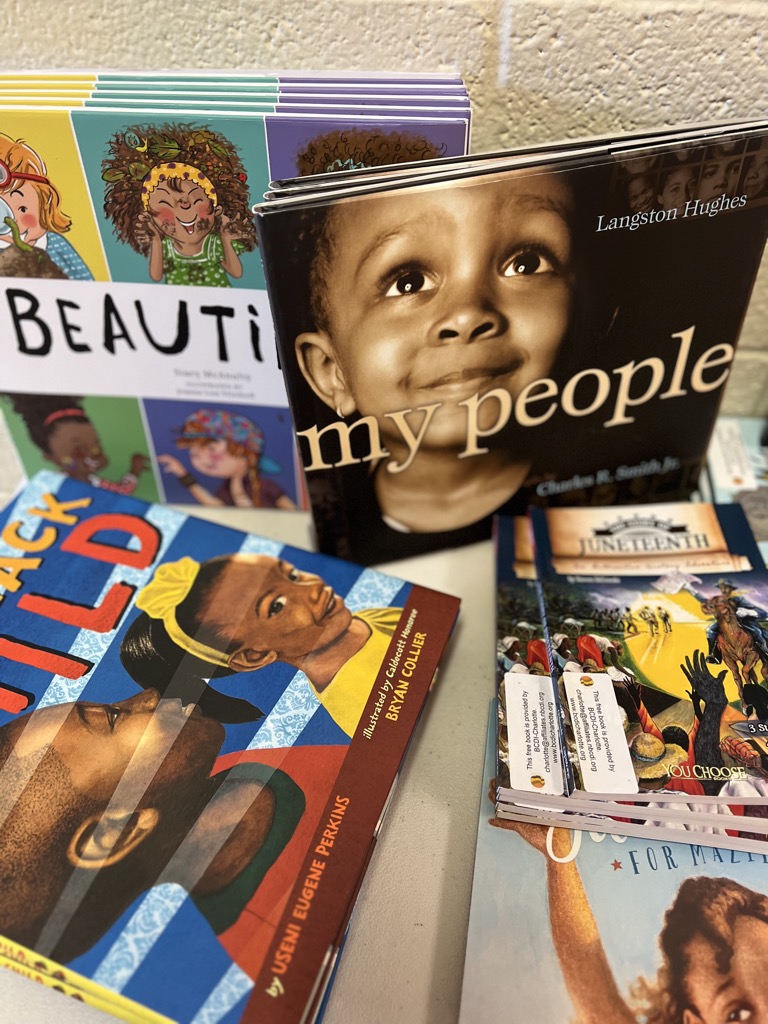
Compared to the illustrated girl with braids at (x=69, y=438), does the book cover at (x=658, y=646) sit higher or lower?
lower

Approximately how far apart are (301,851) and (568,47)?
643 mm

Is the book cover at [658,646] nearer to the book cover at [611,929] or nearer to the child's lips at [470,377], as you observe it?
the book cover at [611,929]

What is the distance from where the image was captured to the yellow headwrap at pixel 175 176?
1.88ft

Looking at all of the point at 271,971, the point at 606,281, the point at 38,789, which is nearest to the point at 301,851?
the point at 271,971

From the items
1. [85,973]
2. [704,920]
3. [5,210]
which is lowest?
[85,973]

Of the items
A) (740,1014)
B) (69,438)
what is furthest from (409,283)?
(740,1014)

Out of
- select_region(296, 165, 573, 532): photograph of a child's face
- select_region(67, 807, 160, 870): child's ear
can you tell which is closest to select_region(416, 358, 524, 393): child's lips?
select_region(296, 165, 573, 532): photograph of a child's face

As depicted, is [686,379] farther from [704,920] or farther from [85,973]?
[85,973]

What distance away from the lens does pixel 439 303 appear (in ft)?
1.88

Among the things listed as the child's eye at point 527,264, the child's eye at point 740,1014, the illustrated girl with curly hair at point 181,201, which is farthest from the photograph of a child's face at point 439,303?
the child's eye at point 740,1014

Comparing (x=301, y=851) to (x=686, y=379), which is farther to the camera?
(x=686, y=379)

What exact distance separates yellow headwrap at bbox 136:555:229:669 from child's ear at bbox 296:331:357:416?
0.61 feet

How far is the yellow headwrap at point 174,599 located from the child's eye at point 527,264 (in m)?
0.35

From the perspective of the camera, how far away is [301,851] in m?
0.49
